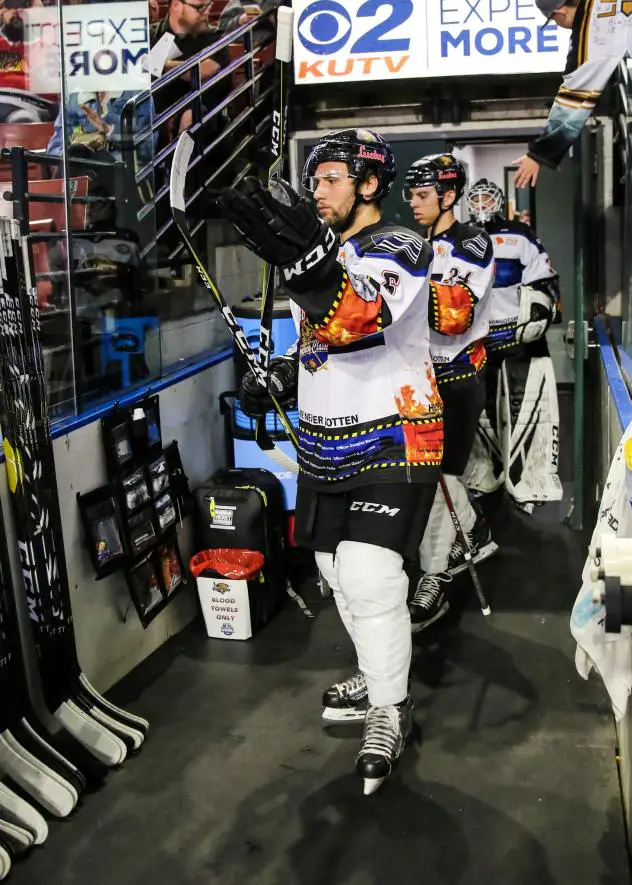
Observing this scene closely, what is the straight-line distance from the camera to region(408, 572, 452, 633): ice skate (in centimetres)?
370

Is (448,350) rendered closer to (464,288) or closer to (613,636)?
(464,288)

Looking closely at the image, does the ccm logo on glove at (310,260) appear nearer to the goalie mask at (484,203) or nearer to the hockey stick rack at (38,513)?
the hockey stick rack at (38,513)

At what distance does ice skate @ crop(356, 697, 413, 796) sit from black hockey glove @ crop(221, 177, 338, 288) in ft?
4.10

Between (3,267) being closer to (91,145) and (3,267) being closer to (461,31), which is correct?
(91,145)

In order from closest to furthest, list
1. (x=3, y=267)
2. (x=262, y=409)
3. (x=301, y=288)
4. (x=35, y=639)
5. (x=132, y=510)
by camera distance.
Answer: (x=301, y=288)
(x=3, y=267)
(x=35, y=639)
(x=262, y=409)
(x=132, y=510)

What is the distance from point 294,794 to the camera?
103 inches

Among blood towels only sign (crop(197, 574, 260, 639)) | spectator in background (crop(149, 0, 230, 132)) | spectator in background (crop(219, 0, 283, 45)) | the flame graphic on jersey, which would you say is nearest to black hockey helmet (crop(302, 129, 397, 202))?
the flame graphic on jersey

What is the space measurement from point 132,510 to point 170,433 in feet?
1.88

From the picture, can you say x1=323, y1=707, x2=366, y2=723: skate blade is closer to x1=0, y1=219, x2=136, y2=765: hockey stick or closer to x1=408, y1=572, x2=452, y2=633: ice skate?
x1=0, y1=219, x2=136, y2=765: hockey stick

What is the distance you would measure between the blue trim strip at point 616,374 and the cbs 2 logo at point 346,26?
1685mm

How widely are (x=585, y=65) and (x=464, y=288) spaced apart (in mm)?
783

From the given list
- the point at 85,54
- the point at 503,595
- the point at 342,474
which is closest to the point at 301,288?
the point at 342,474

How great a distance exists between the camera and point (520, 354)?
16.9ft

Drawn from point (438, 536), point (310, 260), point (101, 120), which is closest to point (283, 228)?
point (310, 260)
